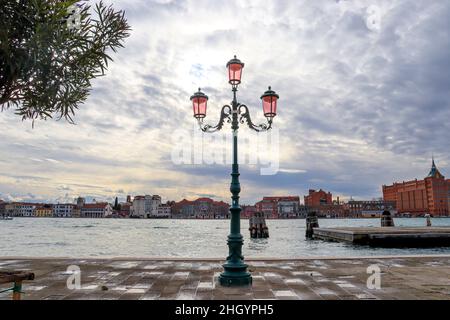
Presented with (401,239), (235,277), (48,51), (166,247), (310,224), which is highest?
(48,51)

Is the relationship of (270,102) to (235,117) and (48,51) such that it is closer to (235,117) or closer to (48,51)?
(235,117)

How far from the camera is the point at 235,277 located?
934cm

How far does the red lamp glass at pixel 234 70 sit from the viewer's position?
10.5 meters

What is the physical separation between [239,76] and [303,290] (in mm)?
6085

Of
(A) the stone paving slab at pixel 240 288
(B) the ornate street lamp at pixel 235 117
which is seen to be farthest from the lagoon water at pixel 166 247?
(B) the ornate street lamp at pixel 235 117

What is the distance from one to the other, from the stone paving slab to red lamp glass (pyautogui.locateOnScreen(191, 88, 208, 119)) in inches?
189

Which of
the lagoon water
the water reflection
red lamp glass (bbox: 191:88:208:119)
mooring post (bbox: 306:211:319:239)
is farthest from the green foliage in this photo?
mooring post (bbox: 306:211:319:239)

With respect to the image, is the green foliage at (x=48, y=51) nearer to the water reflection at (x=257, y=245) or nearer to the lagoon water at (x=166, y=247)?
the lagoon water at (x=166, y=247)

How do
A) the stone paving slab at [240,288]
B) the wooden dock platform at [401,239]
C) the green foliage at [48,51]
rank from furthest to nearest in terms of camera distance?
the wooden dock platform at [401,239] < the stone paving slab at [240,288] < the green foliage at [48,51]

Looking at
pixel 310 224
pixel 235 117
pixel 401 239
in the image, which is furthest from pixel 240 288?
pixel 310 224

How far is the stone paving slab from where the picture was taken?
329 inches

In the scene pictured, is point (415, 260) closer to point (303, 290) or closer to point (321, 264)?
point (321, 264)

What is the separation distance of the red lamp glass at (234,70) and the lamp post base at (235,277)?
17.0 ft

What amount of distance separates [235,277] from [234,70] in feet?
18.9
